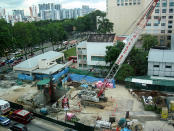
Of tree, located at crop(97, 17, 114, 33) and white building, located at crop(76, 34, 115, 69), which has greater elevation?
tree, located at crop(97, 17, 114, 33)

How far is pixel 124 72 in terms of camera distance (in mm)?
37781

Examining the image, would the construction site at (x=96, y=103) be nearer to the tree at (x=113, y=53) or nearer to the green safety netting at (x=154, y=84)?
the green safety netting at (x=154, y=84)

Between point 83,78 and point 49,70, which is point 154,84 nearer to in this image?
point 83,78

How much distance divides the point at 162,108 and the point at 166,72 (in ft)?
43.3

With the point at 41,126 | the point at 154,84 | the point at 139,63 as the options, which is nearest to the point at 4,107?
the point at 41,126

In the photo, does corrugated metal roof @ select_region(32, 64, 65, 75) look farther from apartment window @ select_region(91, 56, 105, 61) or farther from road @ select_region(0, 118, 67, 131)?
road @ select_region(0, 118, 67, 131)

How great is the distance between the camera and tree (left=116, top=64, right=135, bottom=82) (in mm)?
37750

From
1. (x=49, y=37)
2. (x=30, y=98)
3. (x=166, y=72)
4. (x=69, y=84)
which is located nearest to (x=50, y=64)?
(x=69, y=84)

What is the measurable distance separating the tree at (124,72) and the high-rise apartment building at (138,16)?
32433 millimetres

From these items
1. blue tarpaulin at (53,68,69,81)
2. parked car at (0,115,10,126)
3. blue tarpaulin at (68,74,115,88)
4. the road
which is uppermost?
blue tarpaulin at (53,68,69,81)

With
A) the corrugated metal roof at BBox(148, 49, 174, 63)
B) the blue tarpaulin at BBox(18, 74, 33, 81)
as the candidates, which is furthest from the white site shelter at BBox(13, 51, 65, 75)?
the corrugated metal roof at BBox(148, 49, 174, 63)

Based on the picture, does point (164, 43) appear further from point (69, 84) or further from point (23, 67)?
point (23, 67)

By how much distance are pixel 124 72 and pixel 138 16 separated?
37341 millimetres

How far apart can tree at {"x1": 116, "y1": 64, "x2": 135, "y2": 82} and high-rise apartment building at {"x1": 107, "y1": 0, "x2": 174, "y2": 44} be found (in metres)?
32.4
